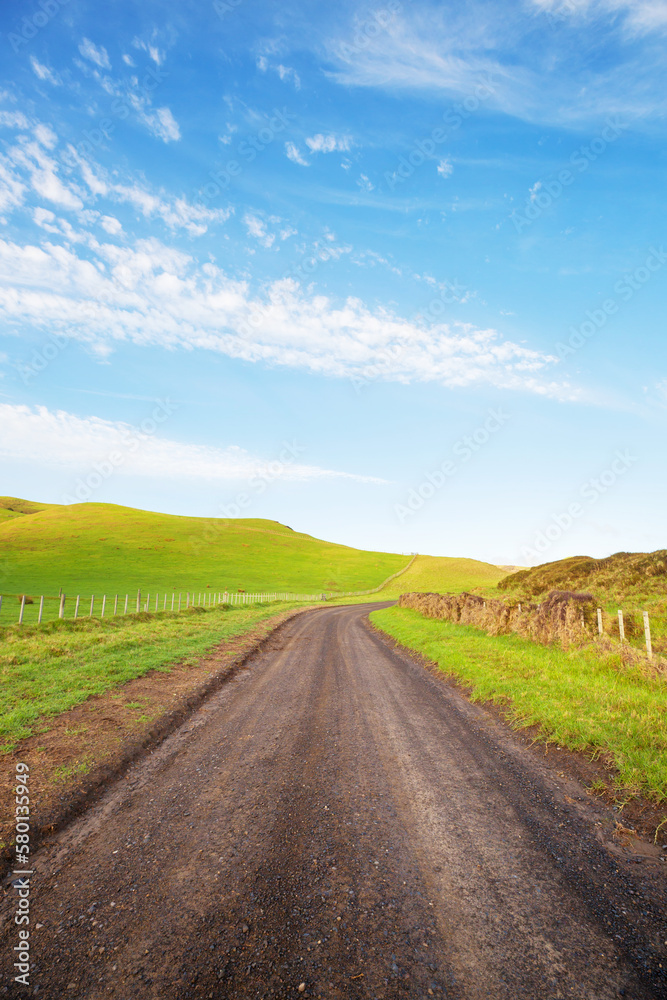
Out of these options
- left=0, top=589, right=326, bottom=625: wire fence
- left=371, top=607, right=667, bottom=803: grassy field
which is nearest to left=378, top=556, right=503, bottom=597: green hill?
left=0, top=589, right=326, bottom=625: wire fence

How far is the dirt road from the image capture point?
9.81 ft

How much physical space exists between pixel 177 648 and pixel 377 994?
14.1 metres

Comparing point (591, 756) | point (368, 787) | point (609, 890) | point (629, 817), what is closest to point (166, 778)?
point (368, 787)

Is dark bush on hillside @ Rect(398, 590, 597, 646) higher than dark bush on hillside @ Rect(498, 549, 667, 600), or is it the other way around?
dark bush on hillside @ Rect(498, 549, 667, 600)

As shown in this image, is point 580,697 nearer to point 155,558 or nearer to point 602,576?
point 602,576

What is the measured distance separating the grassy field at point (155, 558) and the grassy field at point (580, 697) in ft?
131

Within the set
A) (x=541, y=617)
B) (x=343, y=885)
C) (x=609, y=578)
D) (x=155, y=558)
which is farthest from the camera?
(x=155, y=558)

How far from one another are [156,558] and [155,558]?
0.57 ft

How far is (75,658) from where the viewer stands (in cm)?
1262

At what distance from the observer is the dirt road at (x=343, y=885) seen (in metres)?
2.99

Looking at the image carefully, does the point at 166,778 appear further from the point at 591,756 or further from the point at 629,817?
the point at 591,756

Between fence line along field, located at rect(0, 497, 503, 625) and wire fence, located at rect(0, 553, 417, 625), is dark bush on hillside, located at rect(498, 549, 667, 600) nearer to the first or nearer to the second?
wire fence, located at rect(0, 553, 417, 625)

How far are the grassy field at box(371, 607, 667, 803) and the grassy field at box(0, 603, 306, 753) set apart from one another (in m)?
8.78

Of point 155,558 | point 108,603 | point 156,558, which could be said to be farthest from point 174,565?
point 108,603
